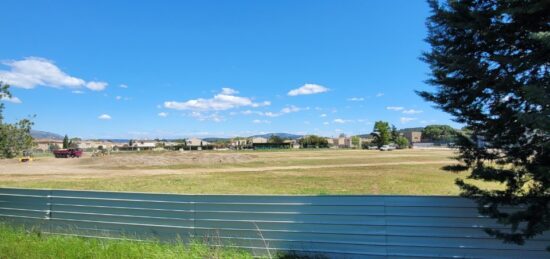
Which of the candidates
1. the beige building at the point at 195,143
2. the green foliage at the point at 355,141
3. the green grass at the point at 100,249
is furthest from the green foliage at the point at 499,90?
the green foliage at the point at 355,141

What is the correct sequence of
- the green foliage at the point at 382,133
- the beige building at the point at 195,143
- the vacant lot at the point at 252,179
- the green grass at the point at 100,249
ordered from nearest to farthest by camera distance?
the green grass at the point at 100,249, the vacant lot at the point at 252,179, the green foliage at the point at 382,133, the beige building at the point at 195,143

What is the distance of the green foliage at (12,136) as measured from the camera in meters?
17.2

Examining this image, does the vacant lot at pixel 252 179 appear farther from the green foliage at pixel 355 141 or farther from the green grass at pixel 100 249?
the green foliage at pixel 355 141

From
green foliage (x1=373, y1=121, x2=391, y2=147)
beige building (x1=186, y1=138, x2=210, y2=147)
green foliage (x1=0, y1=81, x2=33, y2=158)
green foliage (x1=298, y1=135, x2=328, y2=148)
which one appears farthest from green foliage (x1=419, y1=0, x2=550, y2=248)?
green foliage (x1=298, y1=135, x2=328, y2=148)

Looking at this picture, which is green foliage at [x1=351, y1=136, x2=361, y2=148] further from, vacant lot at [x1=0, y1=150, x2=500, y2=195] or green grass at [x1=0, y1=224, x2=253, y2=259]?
green grass at [x1=0, y1=224, x2=253, y2=259]

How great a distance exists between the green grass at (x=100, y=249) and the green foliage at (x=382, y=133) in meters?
137

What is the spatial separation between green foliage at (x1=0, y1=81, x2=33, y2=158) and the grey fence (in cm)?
1181

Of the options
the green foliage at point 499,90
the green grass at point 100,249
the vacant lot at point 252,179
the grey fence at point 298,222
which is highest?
the green foliage at point 499,90

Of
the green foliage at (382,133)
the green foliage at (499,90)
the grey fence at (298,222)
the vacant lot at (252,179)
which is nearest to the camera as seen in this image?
the green foliage at (499,90)

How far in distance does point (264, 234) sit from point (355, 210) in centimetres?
138

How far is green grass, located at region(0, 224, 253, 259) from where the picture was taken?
599 centimetres

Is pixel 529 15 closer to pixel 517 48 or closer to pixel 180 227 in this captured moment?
pixel 517 48

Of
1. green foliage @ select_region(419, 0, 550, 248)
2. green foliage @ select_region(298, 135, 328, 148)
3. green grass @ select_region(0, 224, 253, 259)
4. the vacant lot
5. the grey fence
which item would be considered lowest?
the vacant lot

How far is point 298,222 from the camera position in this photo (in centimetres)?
594
